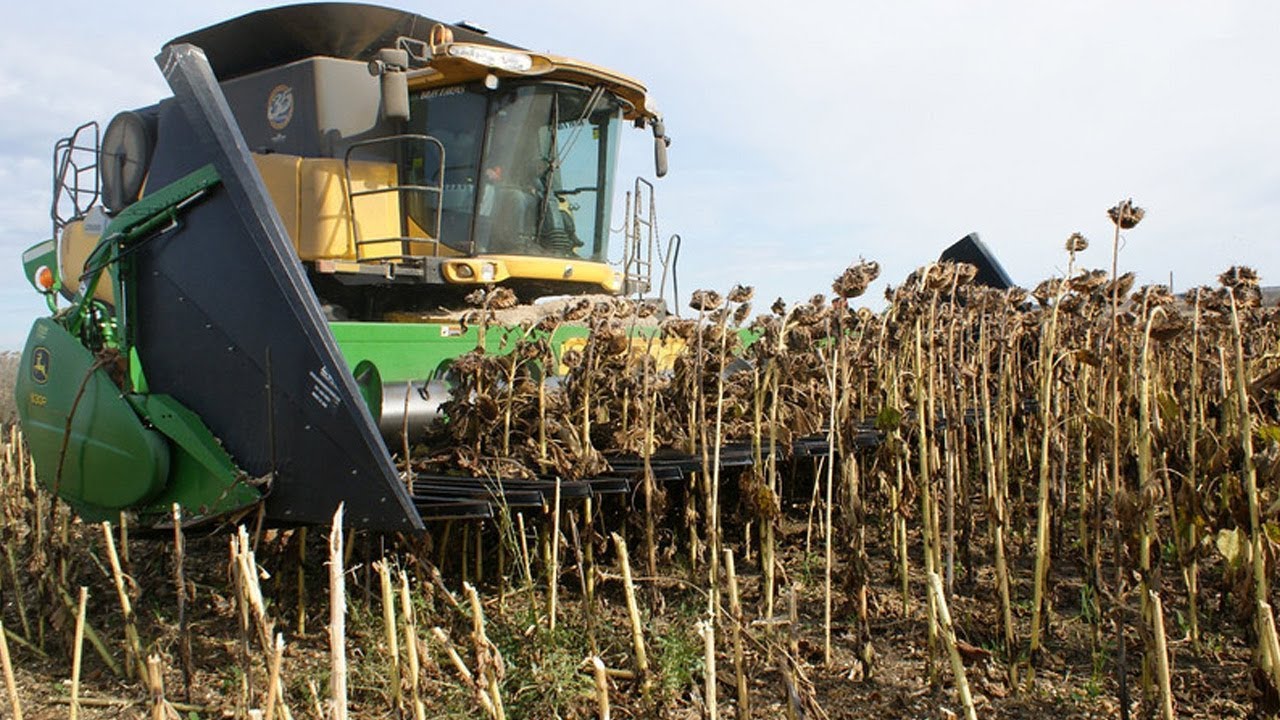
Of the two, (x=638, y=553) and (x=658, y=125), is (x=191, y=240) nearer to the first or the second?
(x=638, y=553)

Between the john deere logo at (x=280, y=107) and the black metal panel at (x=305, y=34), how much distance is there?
0.37 meters

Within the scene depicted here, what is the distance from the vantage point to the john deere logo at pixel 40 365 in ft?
11.8

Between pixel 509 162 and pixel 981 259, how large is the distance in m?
4.09

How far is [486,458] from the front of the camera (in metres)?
3.21

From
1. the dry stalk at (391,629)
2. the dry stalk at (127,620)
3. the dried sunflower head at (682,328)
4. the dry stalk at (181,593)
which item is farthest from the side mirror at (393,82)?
the dry stalk at (391,629)

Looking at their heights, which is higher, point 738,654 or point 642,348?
point 642,348

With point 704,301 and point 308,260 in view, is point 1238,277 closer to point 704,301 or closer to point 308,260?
point 704,301

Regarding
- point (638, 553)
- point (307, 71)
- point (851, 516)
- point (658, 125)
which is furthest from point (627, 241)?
point (851, 516)

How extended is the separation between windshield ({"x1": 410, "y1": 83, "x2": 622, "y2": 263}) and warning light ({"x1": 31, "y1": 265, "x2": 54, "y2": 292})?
2460mm

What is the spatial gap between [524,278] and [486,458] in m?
2.50

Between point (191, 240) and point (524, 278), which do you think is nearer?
point (191, 240)

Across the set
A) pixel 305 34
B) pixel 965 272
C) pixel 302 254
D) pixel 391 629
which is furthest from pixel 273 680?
pixel 305 34

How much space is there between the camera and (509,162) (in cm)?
560

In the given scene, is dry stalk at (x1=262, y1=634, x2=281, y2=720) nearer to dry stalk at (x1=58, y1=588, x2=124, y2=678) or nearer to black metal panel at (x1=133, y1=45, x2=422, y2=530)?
black metal panel at (x1=133, y1=45, x2=422, y2=530)
